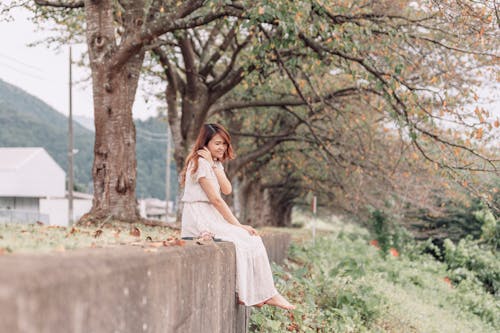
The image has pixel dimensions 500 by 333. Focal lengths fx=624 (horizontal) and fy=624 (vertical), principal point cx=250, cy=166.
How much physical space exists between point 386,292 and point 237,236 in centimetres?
617

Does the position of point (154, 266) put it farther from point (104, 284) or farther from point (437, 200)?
point (437, 200)

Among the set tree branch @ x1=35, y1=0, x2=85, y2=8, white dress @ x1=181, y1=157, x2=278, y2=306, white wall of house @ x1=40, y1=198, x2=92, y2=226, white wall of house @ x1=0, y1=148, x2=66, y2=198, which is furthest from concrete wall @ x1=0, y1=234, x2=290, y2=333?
white wall of house @ x1=0, y1=148, x2=66, y2=198

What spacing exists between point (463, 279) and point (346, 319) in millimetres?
9903

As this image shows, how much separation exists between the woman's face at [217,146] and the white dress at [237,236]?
136 millimetres

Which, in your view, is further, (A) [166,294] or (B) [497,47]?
(B) [497,47]

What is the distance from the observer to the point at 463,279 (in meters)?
17.0

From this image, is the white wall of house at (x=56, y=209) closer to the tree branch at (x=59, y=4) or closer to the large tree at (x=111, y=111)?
the tree branch at (x=59, y=4)

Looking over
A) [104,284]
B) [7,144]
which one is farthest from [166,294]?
[7,144]

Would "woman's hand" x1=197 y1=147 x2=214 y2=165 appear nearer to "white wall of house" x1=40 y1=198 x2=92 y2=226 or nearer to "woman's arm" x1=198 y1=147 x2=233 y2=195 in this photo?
"woman's arm" x1=198 y1=147 x2=233 y2=195

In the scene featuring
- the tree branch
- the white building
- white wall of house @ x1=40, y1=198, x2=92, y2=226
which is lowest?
white wall of house @ x1=40, y1=198, x2=92, y2=226

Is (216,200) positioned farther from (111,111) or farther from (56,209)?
(56,209)

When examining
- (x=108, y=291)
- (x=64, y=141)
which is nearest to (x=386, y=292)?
(x=108, y=291)

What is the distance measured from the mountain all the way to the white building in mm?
12328

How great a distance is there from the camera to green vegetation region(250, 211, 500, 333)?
320 inches
